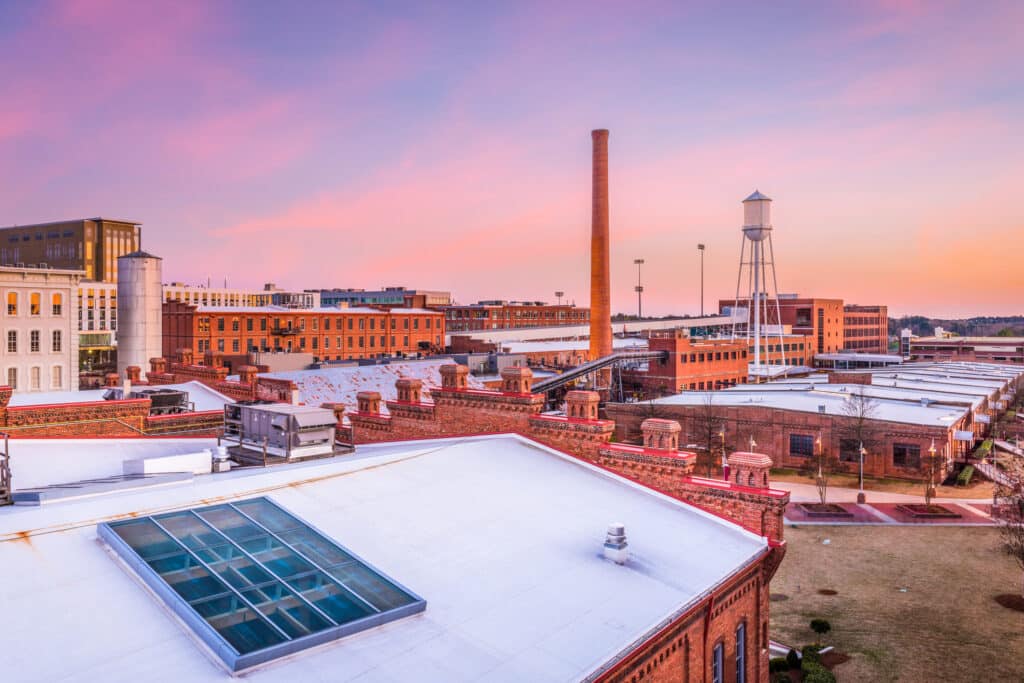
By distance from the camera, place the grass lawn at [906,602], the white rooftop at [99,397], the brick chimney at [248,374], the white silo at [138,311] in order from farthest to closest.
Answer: the white silo at [138,311] < the brick chimney at [248,374] < the white rooftop at [99,397] < the grass lawn at [906,602]

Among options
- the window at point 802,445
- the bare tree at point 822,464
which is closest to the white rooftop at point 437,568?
the bare tree at point 822,464

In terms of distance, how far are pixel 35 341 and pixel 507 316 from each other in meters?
91.9

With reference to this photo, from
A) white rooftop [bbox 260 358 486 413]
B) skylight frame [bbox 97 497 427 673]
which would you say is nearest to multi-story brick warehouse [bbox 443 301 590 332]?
white rooftop [bbox 260 358 486 413]

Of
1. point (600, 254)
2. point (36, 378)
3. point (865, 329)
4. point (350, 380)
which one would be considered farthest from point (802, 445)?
point (865, 329)

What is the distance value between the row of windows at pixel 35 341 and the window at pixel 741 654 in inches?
2387

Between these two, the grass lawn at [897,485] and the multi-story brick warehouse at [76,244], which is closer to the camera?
the grass lawn at [897,485]

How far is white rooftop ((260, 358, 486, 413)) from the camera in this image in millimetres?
41531

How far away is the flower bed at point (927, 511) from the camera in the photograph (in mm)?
36781

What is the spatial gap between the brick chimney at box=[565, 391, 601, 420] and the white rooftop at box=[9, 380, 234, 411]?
16.3 metres

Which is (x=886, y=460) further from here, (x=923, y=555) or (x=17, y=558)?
(x=17, y=558)

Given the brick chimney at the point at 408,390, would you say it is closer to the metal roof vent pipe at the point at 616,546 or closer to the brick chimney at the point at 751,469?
the brick chimney at the point at 751,469

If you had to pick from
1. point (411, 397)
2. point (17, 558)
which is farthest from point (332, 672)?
point (411, 397)

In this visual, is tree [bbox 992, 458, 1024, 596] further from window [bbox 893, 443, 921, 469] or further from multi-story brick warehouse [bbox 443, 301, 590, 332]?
multi-story brick warehouse [bbox 443, 301, 590, 332]

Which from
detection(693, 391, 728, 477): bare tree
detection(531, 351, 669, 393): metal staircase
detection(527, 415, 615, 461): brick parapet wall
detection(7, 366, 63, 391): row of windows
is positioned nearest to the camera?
detection(527, 415, 615, 461): brick parapet wall
